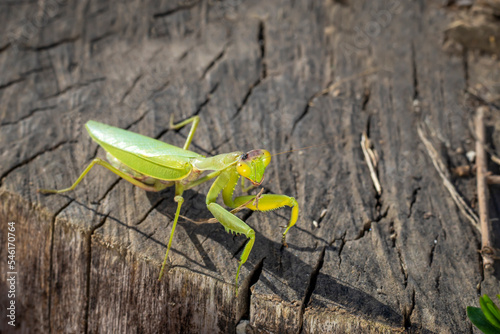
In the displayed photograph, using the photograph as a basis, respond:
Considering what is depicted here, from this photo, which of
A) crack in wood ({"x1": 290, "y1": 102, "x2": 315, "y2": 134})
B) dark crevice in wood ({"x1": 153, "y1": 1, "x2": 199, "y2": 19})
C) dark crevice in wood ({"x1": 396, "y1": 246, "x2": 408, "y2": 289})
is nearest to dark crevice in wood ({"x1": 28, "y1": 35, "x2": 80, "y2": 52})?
dark crevice in wood ({"x1": 153, "y1": 1, "x2": 199, "y2": 19})

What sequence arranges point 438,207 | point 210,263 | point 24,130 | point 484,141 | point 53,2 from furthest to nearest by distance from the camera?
point 53,2
point 484,141
point 24,130
point 438,207
point 210,263

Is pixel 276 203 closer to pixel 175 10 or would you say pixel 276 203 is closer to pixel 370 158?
pixel 370 158

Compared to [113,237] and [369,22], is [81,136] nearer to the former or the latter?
[113,237]

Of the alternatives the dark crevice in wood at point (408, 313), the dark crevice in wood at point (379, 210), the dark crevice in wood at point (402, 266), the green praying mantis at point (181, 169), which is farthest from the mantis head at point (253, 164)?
the dark crevice in wood at point (408, 313)

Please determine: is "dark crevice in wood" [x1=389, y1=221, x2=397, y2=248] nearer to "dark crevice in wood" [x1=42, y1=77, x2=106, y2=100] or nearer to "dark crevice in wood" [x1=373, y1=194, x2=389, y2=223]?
"dark crevice in wood" [x1=373, y1=194, x2=389, y2=223]

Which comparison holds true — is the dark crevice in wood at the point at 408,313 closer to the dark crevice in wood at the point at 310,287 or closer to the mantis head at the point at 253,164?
the dark crevice in wood at the point at 310,287

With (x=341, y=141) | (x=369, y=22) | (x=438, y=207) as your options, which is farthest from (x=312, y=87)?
(x=438, y=207)
